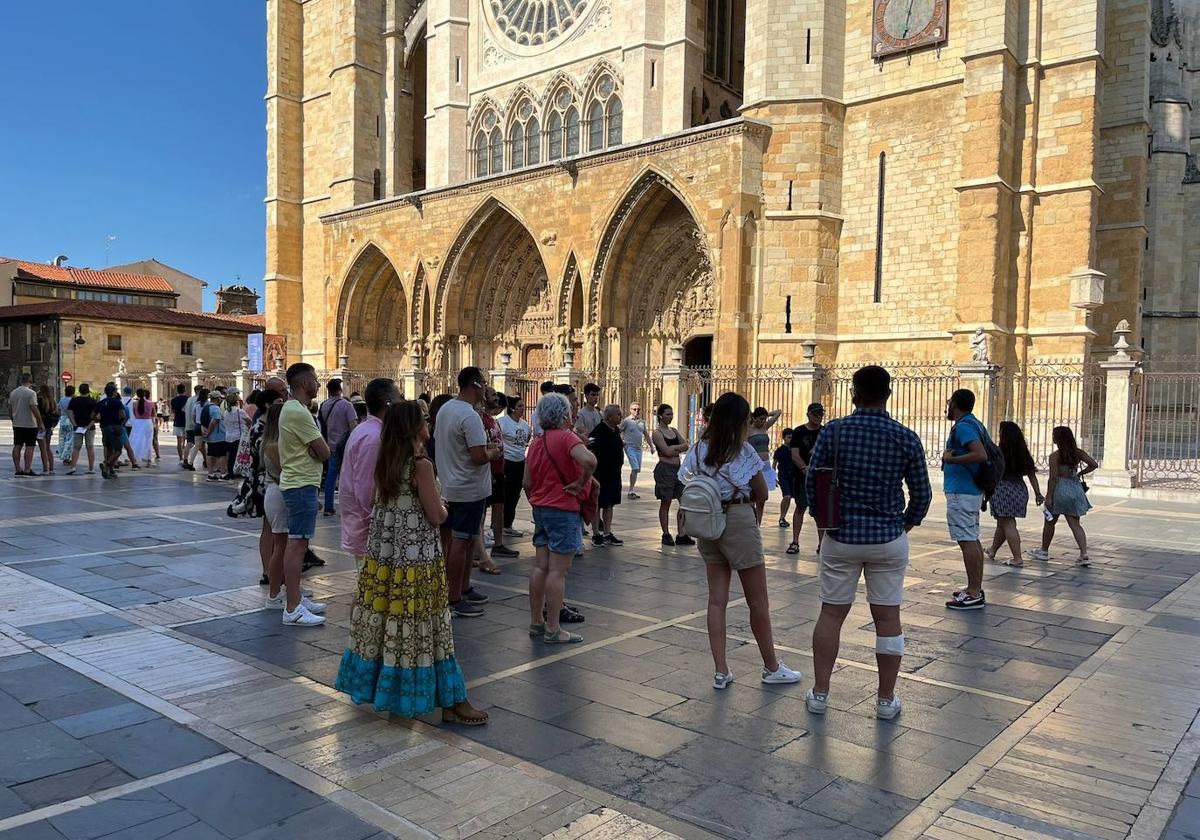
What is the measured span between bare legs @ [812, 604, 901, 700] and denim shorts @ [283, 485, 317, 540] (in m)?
3.38

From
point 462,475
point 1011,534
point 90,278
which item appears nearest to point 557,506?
point 462,475

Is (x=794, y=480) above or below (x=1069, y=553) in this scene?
above

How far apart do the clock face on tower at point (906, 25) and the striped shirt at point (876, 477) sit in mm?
17811

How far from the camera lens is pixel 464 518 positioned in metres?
5.85

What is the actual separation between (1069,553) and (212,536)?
8979 millimetres

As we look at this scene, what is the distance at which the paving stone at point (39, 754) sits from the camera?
351 cm

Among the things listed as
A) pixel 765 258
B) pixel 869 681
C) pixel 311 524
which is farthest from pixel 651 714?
pixel 765 258

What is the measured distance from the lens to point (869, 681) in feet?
15.8

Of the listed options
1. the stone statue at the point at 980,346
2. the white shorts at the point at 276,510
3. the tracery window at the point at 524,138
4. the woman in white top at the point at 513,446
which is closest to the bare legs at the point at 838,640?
the white shorts at the point at 276,510

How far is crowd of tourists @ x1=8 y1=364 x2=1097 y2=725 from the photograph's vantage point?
404 cm

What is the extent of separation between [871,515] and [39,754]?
381 centimetres

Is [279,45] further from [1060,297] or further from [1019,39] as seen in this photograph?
[1060,297]

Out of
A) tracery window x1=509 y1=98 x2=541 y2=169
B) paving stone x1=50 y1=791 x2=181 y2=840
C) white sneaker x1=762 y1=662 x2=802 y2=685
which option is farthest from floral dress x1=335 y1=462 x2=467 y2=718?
tracery window x1=509 y1=98 x2=541 y2=169

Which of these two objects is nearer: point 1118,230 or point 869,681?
point 869,681
